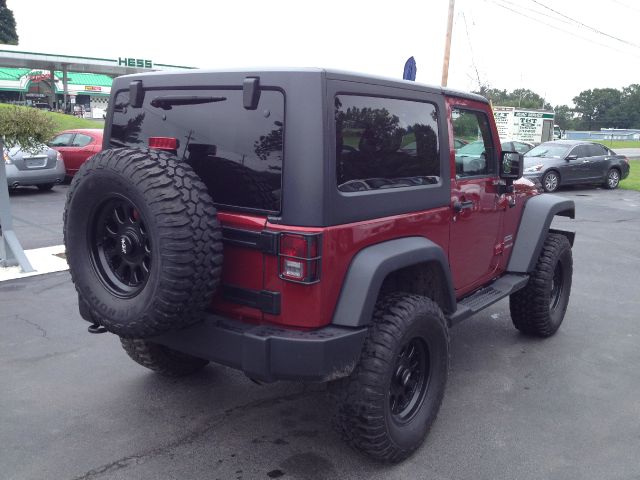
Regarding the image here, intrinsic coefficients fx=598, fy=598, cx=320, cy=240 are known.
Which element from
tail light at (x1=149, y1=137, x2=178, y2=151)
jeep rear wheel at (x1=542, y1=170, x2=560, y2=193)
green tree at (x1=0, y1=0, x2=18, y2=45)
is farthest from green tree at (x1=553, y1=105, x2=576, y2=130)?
tail light at (x1=149, y1=137, x2=178, y2=151)

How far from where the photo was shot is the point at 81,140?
14695mm

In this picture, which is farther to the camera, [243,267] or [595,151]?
[595,151]

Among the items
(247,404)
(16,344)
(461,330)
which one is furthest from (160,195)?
(461,330)

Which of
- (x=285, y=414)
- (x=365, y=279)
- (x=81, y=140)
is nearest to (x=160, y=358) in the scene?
(x=285, y=414)

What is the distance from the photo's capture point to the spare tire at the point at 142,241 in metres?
2.67

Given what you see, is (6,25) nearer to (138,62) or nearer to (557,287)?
(138,62)

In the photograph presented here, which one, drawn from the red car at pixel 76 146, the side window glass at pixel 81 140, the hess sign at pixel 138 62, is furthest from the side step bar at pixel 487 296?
the hess sign at pixel 138 62

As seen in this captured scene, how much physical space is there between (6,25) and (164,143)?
3377 inches

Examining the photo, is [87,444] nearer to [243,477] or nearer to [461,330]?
[243,477]

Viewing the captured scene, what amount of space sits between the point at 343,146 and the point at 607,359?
10.5 feet

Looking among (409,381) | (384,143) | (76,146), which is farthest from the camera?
(76,146)

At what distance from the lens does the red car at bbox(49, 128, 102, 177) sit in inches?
566

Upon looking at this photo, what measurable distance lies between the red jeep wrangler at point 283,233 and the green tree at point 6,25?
8387cm

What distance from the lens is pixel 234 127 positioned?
3010 millimetres
